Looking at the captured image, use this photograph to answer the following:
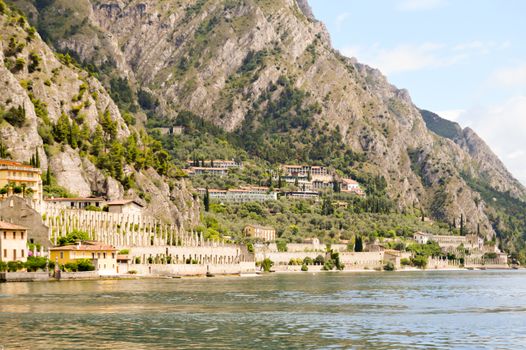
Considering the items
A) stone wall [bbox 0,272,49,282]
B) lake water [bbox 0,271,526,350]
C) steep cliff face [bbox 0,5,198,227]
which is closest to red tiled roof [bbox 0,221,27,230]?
stone wall [bbox 0,272,49,282]

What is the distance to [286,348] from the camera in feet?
175

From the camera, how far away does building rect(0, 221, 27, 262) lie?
11356 centimetres

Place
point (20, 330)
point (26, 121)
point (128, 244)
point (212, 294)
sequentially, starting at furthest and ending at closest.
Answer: point (26, 121), point (128, 244), point (212, 294), point (20, 330)

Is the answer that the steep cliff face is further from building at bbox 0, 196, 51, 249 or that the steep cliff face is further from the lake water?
the lake water

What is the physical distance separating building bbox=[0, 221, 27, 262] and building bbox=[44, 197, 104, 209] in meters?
27.2

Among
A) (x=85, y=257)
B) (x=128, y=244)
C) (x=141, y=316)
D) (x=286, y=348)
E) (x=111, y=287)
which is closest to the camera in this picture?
(x=286, y=348)

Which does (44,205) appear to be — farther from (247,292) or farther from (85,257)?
(247,292)

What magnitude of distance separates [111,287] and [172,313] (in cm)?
3492

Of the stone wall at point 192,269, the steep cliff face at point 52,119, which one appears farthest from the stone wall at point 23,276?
the steep cliff face at point 52,119

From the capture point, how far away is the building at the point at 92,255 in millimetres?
123438

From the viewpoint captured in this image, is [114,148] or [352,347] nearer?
[352,347]

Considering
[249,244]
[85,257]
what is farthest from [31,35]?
[85,257]

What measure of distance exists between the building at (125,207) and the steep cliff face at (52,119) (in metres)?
9.92

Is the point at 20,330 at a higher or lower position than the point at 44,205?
lower
